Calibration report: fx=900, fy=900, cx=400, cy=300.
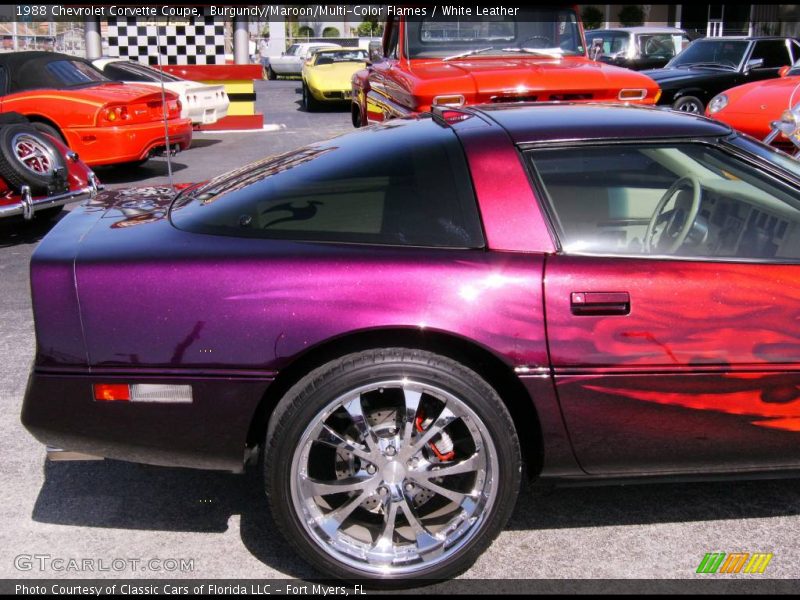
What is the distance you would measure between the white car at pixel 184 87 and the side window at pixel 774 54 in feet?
28.5

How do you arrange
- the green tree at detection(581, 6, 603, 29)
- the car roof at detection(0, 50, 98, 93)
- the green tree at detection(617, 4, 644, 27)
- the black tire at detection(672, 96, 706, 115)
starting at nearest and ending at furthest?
the car roof at detection(0, 50, 98, 93) → the black tire at detection(672, 96, 706, 115) → the green tree at detection(617, 4, 644, 27) → the green tree at detection(581, 6, 603, 29)

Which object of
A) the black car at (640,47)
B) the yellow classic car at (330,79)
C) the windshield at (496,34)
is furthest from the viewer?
the black car at (640,47)

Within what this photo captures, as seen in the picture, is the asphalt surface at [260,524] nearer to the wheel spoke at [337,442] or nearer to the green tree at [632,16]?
the wheel spoke at [337,442]

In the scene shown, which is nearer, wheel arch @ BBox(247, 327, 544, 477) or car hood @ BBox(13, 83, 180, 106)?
wheel arch @ BBox(247, 327, 544, 477)

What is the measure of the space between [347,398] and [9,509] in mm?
1413

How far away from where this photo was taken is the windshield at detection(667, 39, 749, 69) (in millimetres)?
14484

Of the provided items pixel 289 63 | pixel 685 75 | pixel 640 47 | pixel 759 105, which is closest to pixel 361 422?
pixel 759 105

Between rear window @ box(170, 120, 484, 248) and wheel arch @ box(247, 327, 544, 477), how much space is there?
30 cm

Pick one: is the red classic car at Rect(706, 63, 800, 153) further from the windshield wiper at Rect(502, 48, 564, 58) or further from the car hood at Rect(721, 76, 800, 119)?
the windshield wiper at Rect(502, 48, 564, 58)

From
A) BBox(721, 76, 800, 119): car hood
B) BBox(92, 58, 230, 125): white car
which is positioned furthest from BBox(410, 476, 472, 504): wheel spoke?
BBox(92, 58, 230, 125): white car

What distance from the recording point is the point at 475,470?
2701 millimetres

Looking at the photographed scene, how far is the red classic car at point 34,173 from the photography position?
21.8 ft

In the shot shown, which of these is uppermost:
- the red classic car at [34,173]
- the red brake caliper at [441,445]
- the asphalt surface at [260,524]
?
the red classic car at [34,173]

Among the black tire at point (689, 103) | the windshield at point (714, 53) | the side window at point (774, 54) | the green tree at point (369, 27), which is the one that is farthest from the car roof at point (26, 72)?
the green tree at point (369, 27)
